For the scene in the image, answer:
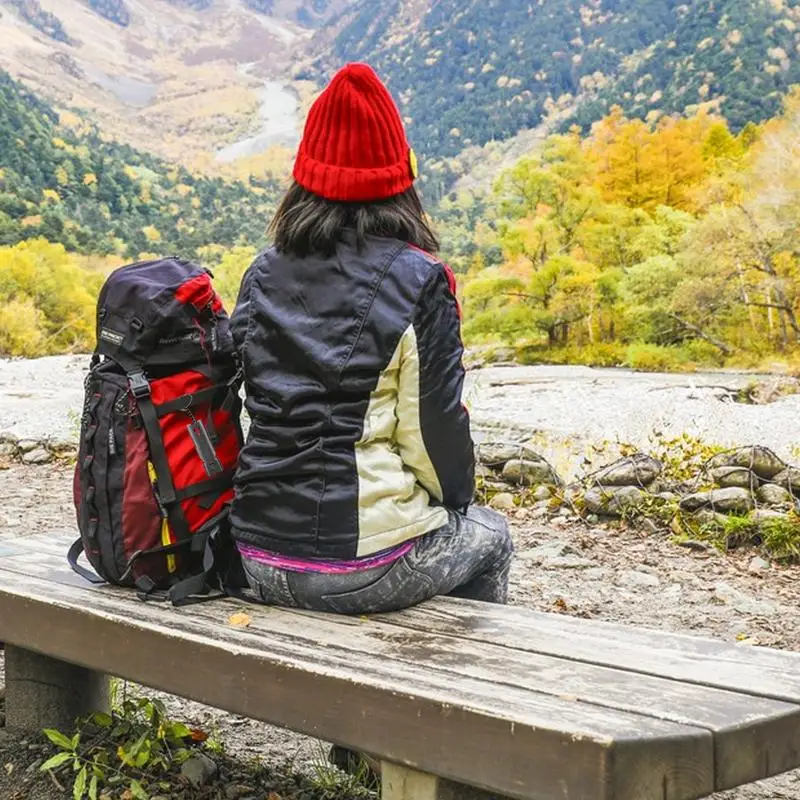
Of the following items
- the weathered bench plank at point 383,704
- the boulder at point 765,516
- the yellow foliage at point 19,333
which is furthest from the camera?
the yellow foliage at point 19,333

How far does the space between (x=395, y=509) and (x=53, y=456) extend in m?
5.42

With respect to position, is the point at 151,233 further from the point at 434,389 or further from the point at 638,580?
the point at 434,389

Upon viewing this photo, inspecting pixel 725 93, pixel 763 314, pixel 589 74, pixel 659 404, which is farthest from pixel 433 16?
pixel 659 404

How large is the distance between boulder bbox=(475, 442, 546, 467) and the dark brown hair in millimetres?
3671

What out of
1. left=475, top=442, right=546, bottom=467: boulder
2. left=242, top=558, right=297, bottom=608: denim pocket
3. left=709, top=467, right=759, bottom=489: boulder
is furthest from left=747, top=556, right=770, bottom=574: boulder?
left=242, top=558, right=297, bottom=608: denim pocket

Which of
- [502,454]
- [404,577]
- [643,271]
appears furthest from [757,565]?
[643,271]

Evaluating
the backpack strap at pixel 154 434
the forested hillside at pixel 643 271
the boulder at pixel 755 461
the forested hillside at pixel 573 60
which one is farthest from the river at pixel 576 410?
the forested hillside at pixel 573 60

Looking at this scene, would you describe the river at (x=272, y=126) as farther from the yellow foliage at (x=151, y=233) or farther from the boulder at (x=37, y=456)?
the boulder at (x=37, y=456)

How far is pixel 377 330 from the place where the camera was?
1.80 metres

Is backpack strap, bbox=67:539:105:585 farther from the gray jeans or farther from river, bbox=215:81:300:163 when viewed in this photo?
river, bbox=215:81:300:163

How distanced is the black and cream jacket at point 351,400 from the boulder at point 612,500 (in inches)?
119

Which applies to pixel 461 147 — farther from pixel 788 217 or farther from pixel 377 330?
pixel 377 330

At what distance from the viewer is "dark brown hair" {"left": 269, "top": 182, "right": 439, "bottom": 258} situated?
1869 mm

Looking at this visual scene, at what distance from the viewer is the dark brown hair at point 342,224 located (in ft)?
6.13
